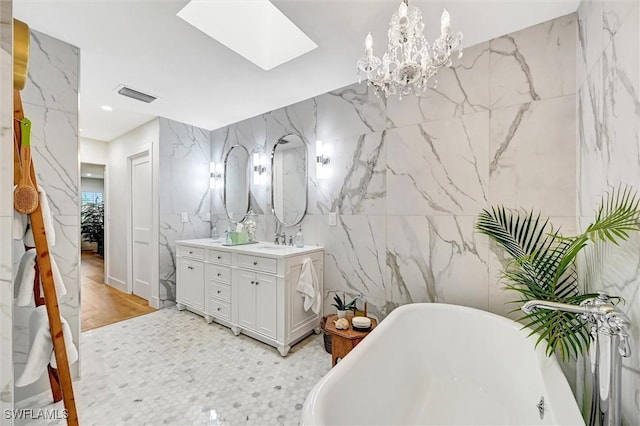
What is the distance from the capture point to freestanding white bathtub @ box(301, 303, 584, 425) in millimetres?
1045

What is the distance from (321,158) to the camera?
2.71m

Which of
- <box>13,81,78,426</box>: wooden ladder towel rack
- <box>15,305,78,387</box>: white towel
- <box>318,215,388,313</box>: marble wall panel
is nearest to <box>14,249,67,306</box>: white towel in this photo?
<box>13,81,78,426</box>: wooden ladder towel rack

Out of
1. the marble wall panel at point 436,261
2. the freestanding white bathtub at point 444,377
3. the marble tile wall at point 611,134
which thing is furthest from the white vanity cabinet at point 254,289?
the marble tile wall at point 611,134

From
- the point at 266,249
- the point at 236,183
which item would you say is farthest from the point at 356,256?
the point at 236,183

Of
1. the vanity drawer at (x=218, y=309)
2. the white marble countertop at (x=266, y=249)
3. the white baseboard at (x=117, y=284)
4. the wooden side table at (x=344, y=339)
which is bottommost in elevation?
the white baseboard at (x=117, y=284)

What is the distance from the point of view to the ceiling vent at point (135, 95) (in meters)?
2.62

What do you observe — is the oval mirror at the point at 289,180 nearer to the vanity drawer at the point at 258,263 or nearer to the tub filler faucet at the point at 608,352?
the vanity drawer at the point at 258,263

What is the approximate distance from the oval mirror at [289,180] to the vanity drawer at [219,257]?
0.71 m

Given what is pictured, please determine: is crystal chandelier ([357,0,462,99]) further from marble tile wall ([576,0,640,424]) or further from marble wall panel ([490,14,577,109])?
marble wall panel ([490,14,577,109])

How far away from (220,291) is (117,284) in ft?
8.94

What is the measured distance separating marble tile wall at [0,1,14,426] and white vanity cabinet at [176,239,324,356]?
1604 millimetres

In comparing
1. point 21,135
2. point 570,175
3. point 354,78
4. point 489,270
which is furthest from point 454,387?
point 21,135

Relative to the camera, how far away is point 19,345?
171 cm

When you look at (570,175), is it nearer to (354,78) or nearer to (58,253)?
(354,78)
